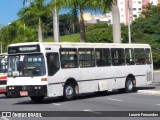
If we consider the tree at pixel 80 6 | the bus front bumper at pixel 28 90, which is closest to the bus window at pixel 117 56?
the bus front bumper at pixel 28 90

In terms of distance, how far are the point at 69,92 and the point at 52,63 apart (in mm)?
1766

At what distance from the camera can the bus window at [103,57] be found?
25.8 m

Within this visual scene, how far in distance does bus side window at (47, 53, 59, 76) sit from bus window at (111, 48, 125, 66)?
4629 mm

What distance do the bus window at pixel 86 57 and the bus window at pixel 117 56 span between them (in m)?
1.73

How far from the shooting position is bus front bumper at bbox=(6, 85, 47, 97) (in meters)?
22.1

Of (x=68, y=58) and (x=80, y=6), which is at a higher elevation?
(x=80, y=6)

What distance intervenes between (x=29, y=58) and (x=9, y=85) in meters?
1.53

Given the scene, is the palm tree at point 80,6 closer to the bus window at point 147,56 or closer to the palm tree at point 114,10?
the palm tree at point 114,10

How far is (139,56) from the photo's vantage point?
2888 cm

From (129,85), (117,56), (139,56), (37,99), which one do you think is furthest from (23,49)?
(139,56)

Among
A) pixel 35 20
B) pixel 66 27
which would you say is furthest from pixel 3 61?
pixel 66 27

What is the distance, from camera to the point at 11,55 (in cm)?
2342

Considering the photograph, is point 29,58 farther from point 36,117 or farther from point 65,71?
point 36,117

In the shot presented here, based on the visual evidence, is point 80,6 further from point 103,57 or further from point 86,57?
point 86,57
